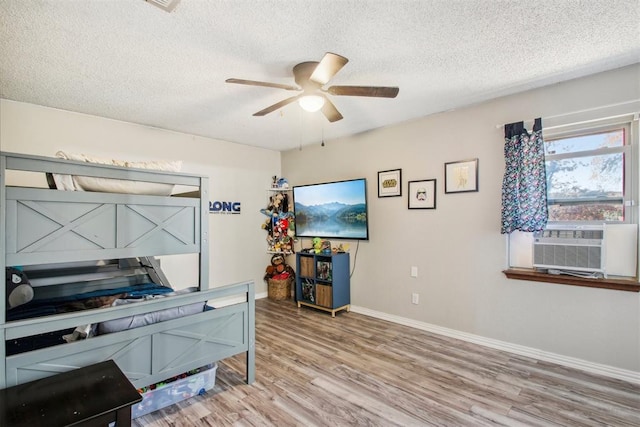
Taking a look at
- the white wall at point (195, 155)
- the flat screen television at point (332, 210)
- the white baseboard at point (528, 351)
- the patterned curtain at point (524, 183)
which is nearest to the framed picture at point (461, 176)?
the patterned curtain at point (524, 183)

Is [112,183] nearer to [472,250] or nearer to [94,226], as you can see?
[94,226]

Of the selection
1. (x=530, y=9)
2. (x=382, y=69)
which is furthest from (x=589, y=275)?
(x=382, y=69)

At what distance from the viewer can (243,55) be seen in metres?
2.29

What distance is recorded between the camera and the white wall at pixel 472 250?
257 centimetres

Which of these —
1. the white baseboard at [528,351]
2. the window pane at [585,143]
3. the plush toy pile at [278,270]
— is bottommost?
the white baseboard at [528,351]

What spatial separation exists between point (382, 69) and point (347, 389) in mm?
2521

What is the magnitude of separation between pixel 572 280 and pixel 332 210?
9.16 feet

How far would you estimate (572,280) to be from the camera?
2656 millimetres

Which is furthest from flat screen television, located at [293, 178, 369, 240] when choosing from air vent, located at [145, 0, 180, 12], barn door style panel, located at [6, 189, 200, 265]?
air vent, located at [145, 0, 180, 12]

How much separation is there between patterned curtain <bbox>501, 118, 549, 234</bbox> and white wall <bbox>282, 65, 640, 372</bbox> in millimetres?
167

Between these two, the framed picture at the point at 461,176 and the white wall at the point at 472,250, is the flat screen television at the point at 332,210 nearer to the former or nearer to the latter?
the white wall at the point at 472,250

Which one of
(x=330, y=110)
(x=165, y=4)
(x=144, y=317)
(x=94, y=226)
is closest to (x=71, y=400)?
(x=144, y=317)

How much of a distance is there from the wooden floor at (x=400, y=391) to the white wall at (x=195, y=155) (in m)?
1.88

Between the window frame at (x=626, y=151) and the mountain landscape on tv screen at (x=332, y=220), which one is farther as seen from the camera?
the mountain landscape on tv screen at (x=332, y=220)
